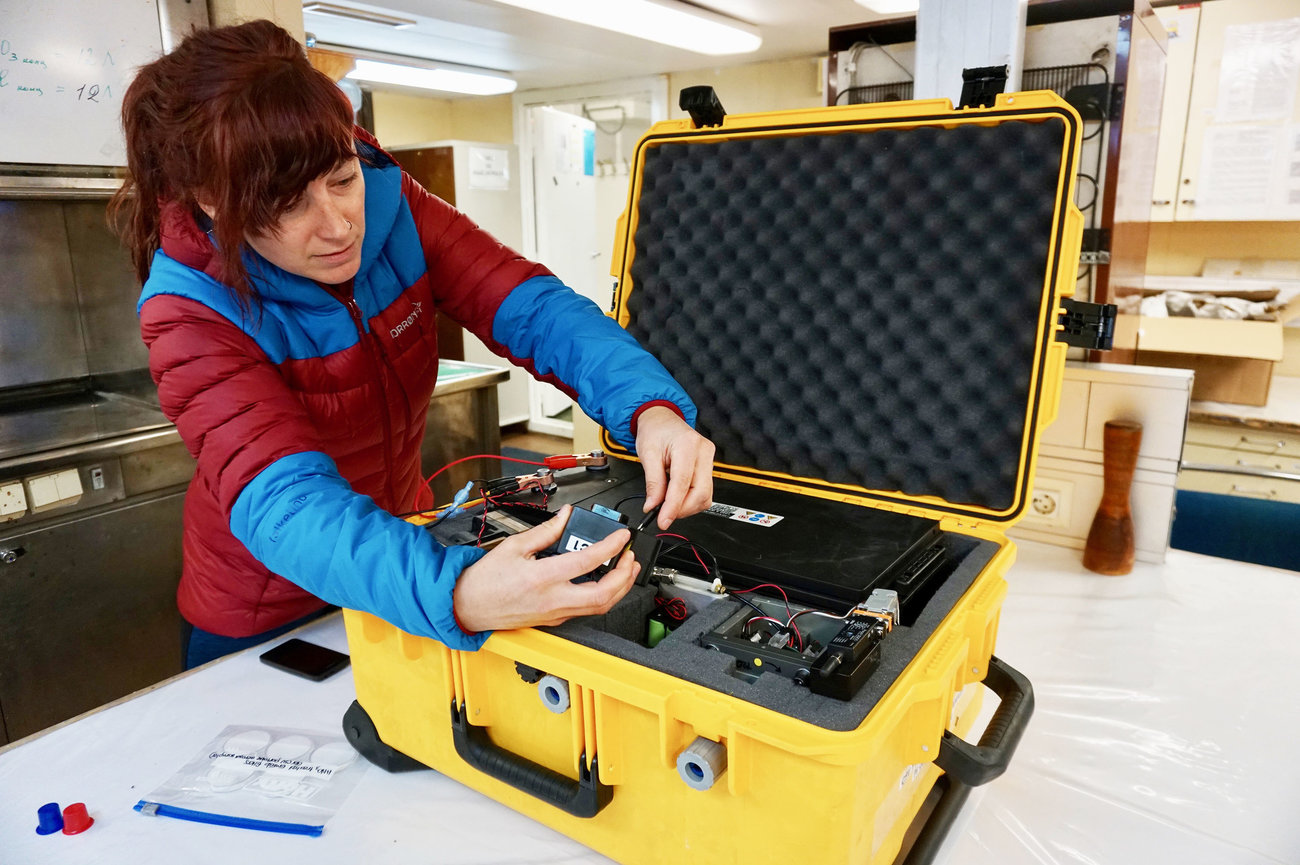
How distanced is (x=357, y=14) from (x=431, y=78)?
156 centimetres

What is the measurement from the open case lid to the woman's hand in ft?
1.04

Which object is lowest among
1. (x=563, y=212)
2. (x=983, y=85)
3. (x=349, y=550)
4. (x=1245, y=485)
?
(x=1245, y=485)

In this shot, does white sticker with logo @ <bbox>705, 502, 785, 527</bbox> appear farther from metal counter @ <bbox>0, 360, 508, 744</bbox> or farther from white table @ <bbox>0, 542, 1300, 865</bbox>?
metal counter @ <bbox>0, 360, 508, 744</bbox>

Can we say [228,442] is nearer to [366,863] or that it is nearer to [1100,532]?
[366,863]

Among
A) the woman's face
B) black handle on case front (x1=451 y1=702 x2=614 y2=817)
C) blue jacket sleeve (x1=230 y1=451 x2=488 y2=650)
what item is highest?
the woman's face

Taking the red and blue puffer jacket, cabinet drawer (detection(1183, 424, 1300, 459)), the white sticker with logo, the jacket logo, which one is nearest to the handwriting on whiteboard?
the red and blue puffer jacket

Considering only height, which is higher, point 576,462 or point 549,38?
point 549,38

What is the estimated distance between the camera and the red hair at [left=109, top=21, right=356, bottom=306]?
29.3 inches

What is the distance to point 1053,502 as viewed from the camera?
1565mm

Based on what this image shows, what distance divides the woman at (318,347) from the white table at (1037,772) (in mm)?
212

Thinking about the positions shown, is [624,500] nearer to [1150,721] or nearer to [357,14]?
[1150,721]

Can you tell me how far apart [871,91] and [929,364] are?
102cm

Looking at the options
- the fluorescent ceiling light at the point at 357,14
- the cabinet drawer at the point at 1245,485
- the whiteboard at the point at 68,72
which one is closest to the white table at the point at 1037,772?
the whiteboard at the point at 68,72

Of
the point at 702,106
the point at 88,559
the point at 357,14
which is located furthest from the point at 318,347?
the point at 357,14
